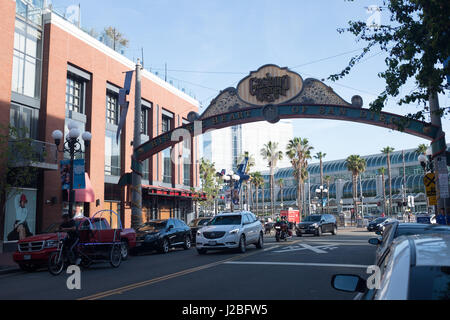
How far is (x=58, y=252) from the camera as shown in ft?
41.1

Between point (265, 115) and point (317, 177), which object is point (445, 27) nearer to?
point (265, 115)

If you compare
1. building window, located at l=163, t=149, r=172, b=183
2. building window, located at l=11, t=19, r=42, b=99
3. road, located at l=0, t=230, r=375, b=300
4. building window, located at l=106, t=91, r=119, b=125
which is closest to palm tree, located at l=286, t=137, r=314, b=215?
building window, located at l=163, t=149, r=172, b=183

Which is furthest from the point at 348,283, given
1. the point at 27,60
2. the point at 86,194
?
the point at 27,60

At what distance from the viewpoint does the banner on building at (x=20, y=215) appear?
22.2 metres

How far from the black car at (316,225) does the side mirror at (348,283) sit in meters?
27.5

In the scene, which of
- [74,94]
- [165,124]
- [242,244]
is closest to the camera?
[242,244]

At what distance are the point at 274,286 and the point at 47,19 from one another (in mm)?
23212

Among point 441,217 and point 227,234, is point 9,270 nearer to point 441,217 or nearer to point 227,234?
point 227,234

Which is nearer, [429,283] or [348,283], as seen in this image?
[429,283]

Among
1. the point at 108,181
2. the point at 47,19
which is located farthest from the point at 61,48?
the point at 108,181

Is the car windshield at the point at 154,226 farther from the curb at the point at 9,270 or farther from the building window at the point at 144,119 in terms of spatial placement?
the building window at the point at 144,119

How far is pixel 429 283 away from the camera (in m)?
2.62

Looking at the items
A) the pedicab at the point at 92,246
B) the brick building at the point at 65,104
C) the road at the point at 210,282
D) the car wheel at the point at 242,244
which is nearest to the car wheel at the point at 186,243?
the car wheel at the point at 242,244

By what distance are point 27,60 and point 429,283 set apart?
26.0 meters
